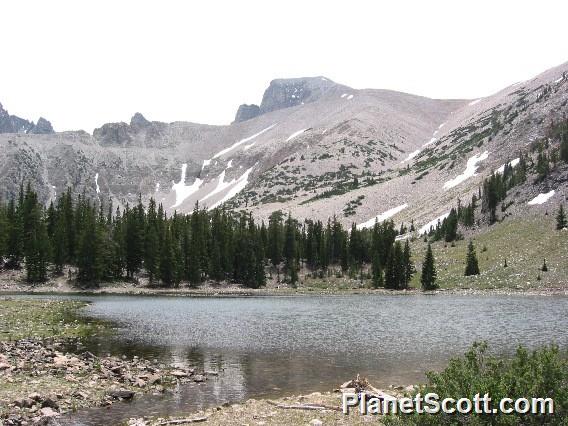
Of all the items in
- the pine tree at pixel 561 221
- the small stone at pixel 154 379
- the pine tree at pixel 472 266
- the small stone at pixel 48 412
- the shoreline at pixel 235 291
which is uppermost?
the pine tree at pixel 561 221

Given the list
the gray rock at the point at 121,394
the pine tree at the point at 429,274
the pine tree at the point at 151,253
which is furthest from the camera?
the pine tree at the point at 151,253

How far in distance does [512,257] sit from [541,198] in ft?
99.8

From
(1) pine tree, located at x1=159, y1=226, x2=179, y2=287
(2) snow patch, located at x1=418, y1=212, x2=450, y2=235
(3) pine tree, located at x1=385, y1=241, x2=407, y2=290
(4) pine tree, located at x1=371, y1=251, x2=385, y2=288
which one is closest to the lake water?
(1) pine tree, located at x1=159, y1=226, x2=179, y2=287

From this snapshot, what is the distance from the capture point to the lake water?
24.2 meters

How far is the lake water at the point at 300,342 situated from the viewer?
2422cm

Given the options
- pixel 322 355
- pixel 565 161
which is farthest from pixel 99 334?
pixel 565 161

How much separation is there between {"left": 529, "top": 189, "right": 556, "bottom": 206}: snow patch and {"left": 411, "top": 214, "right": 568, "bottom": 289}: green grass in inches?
293

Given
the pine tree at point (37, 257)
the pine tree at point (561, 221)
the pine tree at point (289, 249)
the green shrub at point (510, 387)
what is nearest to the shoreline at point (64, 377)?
the green shrub at point (510, 387)

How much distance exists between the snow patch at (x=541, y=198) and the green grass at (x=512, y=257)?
24.4ft

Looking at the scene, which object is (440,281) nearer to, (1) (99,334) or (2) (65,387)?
(1) (99,334)

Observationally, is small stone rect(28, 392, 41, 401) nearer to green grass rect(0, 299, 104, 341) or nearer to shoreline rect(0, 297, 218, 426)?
shoreline rect(0, 297, 218, 426)

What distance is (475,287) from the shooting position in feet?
340

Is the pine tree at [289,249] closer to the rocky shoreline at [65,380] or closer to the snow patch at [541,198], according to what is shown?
Answer: the snow patch at [541,198]

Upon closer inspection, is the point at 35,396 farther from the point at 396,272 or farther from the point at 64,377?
the point at 396,272
